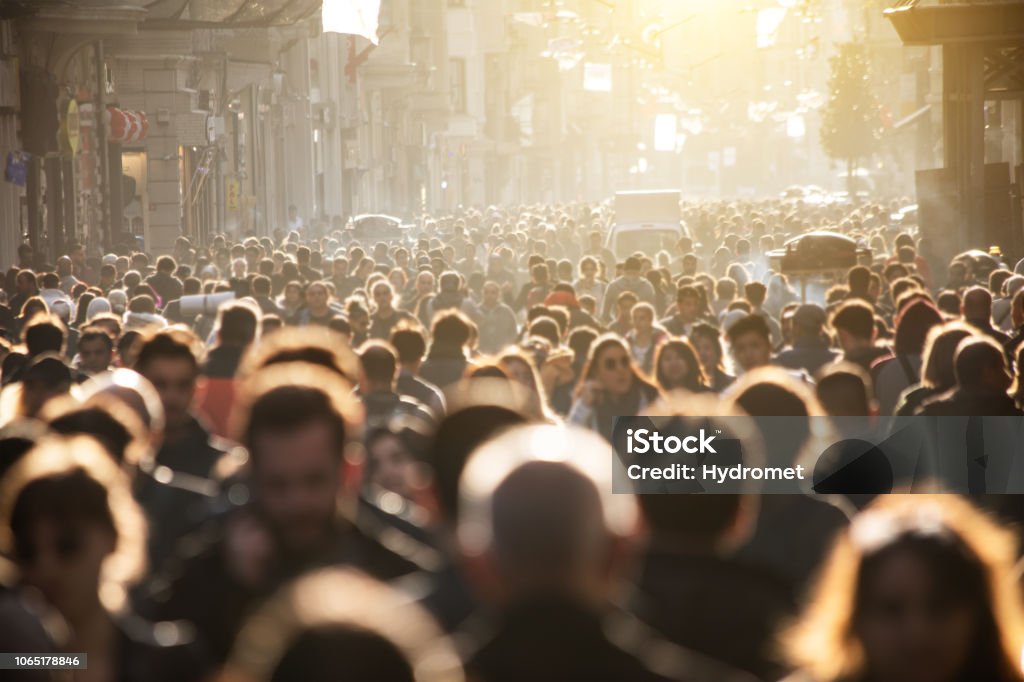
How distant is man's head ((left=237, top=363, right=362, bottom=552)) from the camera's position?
4.91 metres

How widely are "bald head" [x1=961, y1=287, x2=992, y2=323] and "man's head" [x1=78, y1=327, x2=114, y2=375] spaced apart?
5.43 meters

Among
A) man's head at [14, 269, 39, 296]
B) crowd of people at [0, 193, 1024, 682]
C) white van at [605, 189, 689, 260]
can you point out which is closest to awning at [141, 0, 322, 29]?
white van at [605, 189, 689, 260]

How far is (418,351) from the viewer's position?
10656 millimetres

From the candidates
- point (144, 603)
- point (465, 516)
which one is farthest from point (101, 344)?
point (465, 516)

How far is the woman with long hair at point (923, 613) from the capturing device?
360cm

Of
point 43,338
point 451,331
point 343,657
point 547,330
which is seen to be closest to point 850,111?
point 547,330

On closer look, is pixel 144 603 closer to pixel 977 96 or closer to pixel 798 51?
pixel 977 96

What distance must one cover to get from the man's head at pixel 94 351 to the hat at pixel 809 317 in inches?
160

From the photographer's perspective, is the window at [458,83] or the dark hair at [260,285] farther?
the window at [458,83]

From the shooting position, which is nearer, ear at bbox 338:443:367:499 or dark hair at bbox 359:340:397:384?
ear at bbox 338:443:367:499

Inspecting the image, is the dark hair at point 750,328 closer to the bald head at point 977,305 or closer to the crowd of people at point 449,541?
the crowd of people at point 449,541

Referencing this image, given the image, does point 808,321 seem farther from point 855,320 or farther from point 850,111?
point 850,111

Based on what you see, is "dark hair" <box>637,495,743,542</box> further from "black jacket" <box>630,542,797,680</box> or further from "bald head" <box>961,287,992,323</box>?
"bald head" <box>961,287,992,323</box>

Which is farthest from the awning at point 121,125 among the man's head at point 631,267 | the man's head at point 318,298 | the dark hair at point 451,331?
the dark hair at point 451,331
